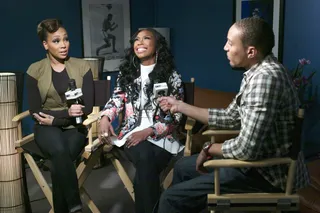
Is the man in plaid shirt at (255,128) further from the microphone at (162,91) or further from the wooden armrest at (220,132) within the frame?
the microphone at (162,91)

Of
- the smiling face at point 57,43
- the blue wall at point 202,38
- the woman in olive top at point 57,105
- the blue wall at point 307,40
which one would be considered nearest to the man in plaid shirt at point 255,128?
the woman in olive top at point 57,105

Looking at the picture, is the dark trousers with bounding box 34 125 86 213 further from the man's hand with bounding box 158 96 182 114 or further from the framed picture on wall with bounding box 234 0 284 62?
the framed picture on wall with bounding box 234 0 284 62

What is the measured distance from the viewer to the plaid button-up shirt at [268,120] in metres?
1.81

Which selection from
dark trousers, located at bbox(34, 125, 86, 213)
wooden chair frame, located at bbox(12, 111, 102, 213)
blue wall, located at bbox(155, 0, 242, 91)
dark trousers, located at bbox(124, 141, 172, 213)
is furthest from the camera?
blue wall, located at bbox(155, 0, 242, 91)

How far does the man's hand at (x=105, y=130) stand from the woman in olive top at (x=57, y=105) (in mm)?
183

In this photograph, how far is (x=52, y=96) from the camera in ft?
9.50

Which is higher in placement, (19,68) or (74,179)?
(19,68)

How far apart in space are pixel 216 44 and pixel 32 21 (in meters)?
2.01

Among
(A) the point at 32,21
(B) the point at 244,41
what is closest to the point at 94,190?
(A) the point at 32,21

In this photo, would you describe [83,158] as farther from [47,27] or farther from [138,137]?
[47,27]

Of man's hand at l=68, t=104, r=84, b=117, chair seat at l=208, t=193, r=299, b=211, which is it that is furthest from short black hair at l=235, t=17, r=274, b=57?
man's hand at l=68, t=104, r=84, b=117

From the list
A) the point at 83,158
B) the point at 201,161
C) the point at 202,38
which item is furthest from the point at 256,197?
the point at 202,38

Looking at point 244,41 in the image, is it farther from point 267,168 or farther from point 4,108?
point 4,108

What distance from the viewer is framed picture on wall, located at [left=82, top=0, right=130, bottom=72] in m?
4.54
